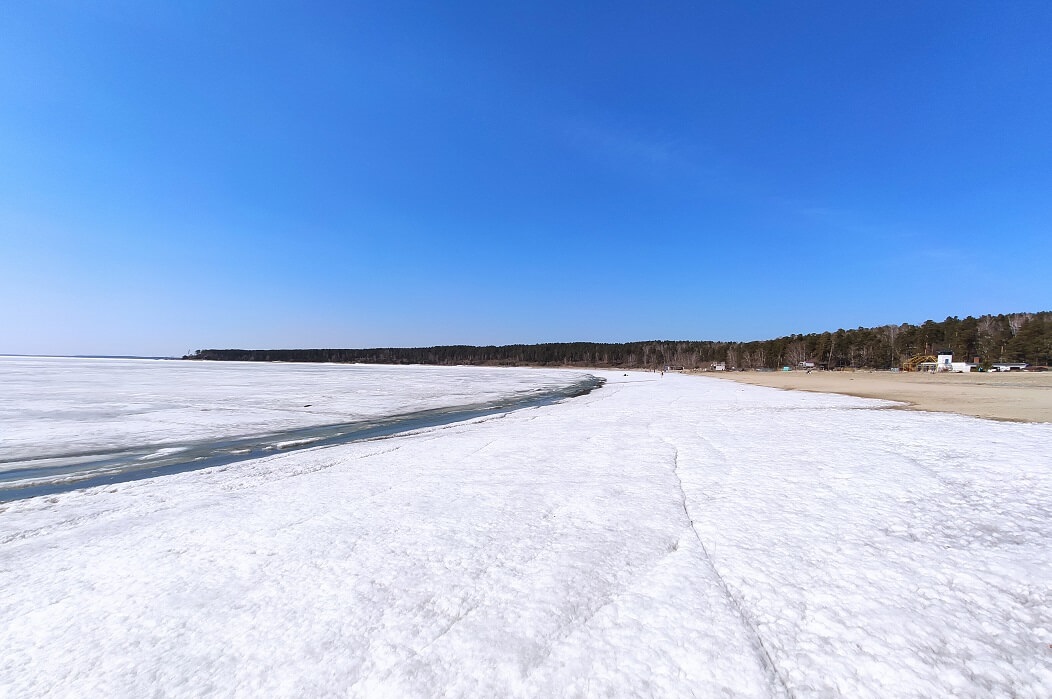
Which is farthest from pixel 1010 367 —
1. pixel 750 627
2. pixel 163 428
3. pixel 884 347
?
pixel 163 428

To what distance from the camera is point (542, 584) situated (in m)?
3.37

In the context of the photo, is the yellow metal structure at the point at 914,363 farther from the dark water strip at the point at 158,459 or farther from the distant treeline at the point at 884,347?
the dark water strip at the point at 158,459

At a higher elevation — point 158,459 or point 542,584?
point 542,584

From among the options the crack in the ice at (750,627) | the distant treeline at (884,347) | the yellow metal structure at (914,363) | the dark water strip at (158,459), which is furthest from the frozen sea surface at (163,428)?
the distant treeline at (884,347)

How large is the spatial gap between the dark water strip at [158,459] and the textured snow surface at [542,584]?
55.4 inches

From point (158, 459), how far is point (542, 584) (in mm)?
9364

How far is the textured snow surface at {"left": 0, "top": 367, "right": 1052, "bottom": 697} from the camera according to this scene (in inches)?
94.6

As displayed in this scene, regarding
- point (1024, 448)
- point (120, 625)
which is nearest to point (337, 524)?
point (120, 625)

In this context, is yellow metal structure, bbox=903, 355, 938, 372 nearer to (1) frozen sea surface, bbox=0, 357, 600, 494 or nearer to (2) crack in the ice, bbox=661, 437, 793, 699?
(1) frozen sea surface, bbox=0, 357, 600, 494

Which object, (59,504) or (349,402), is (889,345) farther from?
(59,504)

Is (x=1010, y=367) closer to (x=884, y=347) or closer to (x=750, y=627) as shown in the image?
(x=884, y=347)

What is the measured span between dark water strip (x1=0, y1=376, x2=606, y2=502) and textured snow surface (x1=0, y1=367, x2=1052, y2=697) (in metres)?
1.41

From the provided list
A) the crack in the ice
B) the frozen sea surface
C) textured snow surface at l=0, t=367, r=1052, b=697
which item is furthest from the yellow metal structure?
the crack in the ice

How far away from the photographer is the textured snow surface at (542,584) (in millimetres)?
2402
